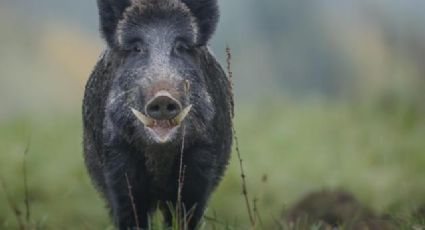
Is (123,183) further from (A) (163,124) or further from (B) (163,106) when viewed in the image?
(B) (163,106)

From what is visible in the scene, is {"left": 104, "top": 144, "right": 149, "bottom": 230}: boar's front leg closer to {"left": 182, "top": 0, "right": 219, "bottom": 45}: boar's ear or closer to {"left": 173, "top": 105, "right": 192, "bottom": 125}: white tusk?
{"left": 173, "top": 105, "right": 192, "bottom": 125}: white tusk

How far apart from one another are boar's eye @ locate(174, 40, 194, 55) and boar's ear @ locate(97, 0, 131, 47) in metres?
0.36

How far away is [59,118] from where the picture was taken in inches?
520

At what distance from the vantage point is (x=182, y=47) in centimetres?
596

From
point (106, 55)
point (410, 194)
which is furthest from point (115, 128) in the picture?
point (410, 194)

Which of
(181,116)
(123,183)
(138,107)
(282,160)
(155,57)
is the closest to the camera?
(181,116)

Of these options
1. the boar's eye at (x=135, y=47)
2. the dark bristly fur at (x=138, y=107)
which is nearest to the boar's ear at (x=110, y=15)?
the dark bristly fur at (x=138, y=107)

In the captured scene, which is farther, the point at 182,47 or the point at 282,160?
the point at 282,160

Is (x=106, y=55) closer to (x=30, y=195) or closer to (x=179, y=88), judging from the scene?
(x=179, y=88)

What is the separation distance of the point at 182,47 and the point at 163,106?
0.73m

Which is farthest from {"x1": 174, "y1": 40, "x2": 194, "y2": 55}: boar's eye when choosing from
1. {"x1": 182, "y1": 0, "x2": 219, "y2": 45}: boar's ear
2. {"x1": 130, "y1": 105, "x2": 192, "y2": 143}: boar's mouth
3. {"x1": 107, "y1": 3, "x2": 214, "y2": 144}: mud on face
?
{"x1": 130, "y1": 105, "x2": 192, "y2": 143}: boar's mouth

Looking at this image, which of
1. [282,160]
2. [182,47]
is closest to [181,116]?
[182,47]

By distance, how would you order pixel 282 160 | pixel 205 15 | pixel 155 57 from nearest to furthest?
pixel 155 57
pixel 205 15
pixel 282 160

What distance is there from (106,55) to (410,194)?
4205 mm
